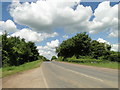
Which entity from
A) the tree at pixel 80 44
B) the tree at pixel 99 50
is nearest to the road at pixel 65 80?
the tree at pixel 80 44

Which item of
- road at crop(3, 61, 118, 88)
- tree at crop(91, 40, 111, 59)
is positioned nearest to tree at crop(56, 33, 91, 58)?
tree at crop(91, 40, 111, 59)

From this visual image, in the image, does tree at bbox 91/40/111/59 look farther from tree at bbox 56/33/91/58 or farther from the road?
the road

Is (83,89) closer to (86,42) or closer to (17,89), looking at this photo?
(17,89)

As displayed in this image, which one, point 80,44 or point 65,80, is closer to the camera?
point 65,80

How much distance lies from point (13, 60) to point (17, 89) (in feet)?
137

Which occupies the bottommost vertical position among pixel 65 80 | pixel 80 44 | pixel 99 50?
pixel 65 80

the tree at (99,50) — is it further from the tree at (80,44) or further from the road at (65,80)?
the road at (65,80)

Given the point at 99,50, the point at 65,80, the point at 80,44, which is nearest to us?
the point at 65,80

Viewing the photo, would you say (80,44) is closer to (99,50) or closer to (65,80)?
(99,50)

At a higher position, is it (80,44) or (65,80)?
(80,44)

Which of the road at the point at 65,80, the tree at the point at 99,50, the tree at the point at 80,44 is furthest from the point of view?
the tree at the point at 99,50

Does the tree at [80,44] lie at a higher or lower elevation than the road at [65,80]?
higher

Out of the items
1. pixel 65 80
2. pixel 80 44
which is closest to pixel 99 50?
pixel 80 44

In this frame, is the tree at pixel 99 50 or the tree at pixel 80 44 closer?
the tree at pixel 80 44
